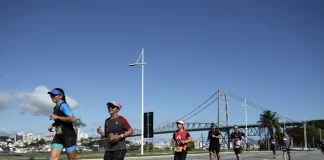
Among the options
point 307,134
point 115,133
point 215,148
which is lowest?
point 307,134

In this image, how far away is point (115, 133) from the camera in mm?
7316

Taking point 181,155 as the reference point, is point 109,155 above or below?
above

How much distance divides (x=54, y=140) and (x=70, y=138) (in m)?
0.29

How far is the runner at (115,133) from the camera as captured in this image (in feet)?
23.7

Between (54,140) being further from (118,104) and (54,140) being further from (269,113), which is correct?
(269,113)

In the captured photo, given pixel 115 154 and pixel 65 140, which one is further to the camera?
pixel 65 140

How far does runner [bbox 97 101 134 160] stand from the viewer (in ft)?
23.7

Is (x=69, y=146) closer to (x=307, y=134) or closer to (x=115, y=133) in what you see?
(x=115, y=133)

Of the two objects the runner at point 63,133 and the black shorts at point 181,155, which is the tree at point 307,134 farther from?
the runner at point 63,133

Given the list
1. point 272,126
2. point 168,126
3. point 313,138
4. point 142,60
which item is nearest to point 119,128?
point 142,60

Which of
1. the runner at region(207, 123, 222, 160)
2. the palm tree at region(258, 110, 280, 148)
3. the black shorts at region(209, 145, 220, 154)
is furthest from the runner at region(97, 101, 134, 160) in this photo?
the palm tree at region(258, 110, 280, 148)

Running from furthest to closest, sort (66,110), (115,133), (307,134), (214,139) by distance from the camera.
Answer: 1. (307,134)
2. (214,139)
3. (66,110)
4. (115,133)

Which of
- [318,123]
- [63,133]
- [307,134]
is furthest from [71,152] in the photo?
[318,123]

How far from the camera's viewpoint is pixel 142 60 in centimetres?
4194
